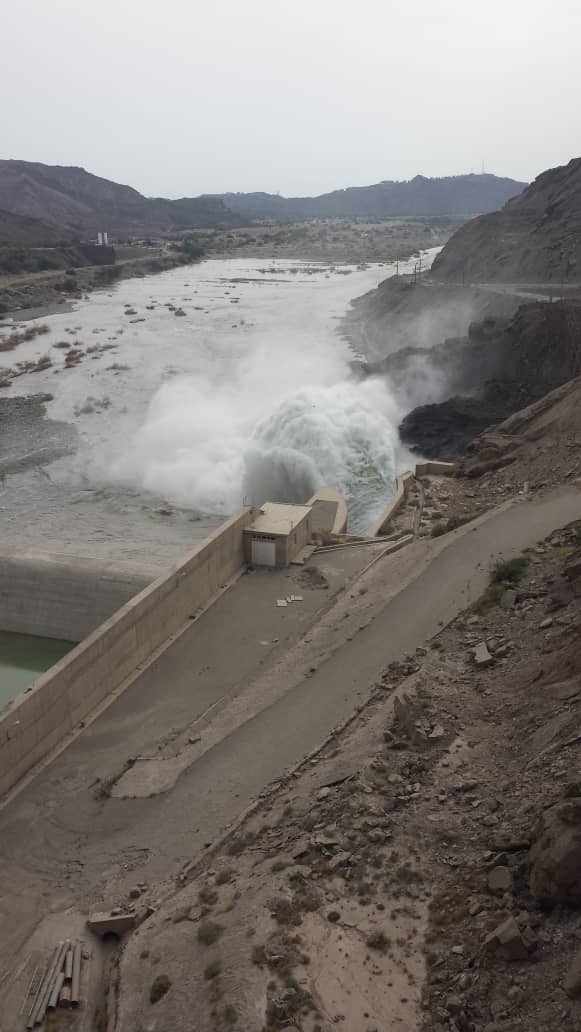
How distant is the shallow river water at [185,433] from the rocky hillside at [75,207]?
309ft

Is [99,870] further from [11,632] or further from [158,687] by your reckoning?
[11,632]

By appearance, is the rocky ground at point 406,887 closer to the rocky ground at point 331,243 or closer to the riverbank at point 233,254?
the riverbank at point 233,254

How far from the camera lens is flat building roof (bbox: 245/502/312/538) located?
1891 centimetres

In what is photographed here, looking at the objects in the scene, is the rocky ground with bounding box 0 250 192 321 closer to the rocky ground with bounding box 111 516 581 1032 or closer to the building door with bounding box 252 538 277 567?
the building door with bounding box 252 538 277 567

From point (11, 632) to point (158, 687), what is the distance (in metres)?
6.77

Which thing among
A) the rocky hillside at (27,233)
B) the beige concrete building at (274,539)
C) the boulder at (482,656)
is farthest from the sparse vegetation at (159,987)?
the rocky hillside at (27,233)

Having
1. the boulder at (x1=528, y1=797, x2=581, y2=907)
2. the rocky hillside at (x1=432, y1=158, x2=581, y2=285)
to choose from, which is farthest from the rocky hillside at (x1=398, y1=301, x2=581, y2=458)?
the boulder at (x1=528, y1=797, x2=581, y2=907)

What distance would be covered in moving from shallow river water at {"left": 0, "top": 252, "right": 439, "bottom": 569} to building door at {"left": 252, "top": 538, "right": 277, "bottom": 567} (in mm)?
4523

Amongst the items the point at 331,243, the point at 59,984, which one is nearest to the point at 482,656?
the point at 59,984

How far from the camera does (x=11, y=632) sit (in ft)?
66.3

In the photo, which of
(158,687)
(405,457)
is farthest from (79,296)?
(158,687)

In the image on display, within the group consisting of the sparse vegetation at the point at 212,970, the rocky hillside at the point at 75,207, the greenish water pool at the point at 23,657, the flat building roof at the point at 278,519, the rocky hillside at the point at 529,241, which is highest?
the rocky hillside at the point at 75,207

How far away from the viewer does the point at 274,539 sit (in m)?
18.9

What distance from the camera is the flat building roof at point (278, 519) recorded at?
1891 cm
